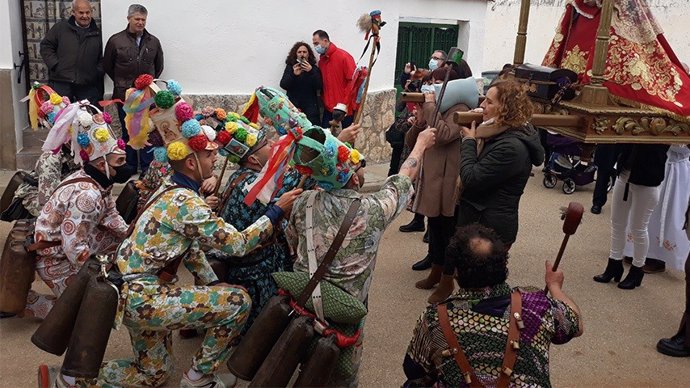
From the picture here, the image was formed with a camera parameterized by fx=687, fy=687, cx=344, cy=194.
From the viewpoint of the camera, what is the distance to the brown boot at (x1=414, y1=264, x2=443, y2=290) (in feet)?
19.5

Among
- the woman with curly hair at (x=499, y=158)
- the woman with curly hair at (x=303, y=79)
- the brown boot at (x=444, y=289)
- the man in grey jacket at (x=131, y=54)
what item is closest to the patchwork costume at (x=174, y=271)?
the woman with curly hair at (x=499, y=158)

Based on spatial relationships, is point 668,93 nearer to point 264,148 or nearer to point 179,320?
point 264,148

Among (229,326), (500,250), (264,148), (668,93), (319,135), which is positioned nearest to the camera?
(500,250)

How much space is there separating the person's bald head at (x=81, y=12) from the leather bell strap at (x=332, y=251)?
20.5 ft

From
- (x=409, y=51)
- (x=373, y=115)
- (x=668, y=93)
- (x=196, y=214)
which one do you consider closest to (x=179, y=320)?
(x=196, y=214)

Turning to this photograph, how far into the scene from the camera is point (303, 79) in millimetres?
9164

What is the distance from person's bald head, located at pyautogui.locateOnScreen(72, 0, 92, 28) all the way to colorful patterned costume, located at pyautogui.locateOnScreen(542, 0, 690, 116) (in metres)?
6.18

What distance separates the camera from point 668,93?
426 cm

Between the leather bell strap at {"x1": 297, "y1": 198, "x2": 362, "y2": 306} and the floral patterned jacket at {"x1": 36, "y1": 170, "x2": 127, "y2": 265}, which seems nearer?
the leather bell strap at {"x1": 297, "y1": 198, "x2": 362, "y2": 306}

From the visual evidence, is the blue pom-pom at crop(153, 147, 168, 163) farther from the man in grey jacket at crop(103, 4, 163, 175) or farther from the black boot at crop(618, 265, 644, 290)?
the black boot at crop(618, 265, 644, 290)

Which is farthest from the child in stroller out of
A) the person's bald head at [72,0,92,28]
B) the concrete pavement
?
the person's bald head at [72,0,92,28]

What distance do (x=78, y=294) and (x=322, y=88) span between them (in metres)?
6.10

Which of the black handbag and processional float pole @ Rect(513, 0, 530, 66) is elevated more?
processional float pole @ Rect(513, 0, 530, 66)

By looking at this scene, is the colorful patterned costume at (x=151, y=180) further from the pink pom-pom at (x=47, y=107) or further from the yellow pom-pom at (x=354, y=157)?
the yellow pom-pom at (x=354, y=157)
